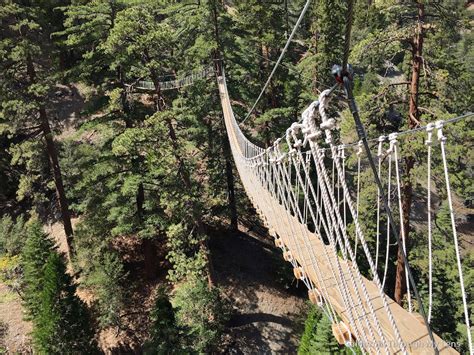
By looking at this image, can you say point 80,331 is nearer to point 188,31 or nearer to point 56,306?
point 56,306

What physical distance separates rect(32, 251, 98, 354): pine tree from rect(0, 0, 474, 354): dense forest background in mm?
33

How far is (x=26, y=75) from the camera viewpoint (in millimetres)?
9266

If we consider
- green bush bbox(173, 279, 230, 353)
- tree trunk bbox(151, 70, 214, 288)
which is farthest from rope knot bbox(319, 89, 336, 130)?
green bush bbox(173, 279, 230, 353)

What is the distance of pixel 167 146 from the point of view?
7.45 m

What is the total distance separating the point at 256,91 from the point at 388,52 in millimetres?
5588

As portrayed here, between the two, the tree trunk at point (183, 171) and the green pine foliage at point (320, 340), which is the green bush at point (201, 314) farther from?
the green pine foliage at point (320, 340)

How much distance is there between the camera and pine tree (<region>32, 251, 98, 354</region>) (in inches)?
302

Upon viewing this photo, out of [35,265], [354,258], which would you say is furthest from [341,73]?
[35,265]

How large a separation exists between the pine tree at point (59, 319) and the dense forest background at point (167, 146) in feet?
0.11

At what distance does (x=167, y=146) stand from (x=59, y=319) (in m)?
4.89

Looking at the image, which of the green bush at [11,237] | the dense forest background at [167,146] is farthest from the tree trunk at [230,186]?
the green bush at [11,237]

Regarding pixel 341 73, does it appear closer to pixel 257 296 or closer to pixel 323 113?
pixel 323 113

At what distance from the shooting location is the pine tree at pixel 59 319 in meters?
7.68

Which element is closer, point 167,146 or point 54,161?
point 167,146
